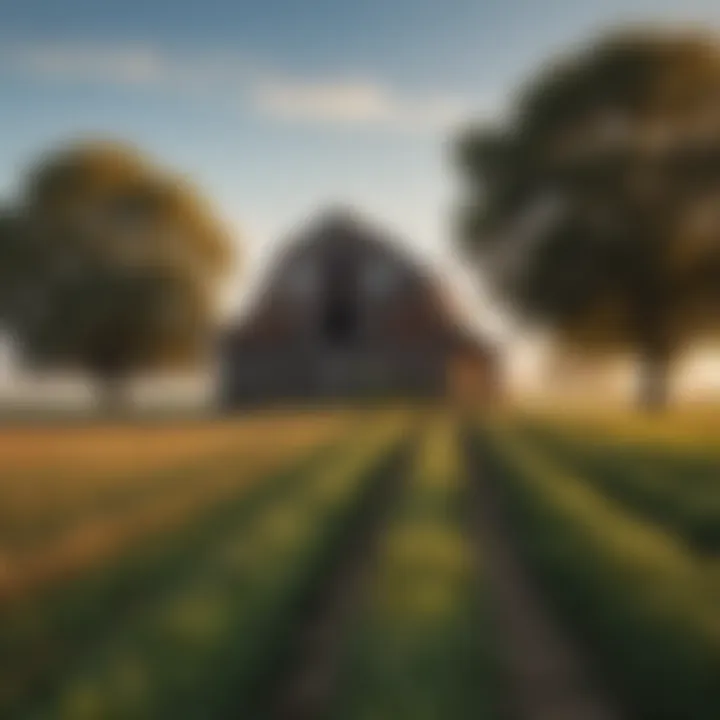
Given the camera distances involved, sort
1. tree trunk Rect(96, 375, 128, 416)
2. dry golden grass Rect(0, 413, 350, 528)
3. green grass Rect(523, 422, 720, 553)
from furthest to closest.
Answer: tree trunk Rect(96, 375, 128, 416), dry golden grass Rect(0, 413, 350, 528), green grass Rect(523, 422, 720, 553)

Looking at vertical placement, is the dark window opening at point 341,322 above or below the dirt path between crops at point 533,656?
above

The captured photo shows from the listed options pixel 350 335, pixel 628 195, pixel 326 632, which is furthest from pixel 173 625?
pixel 350 335

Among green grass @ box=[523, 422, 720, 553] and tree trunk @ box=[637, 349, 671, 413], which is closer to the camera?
green grass @ box=[523, 422, 720, 553]

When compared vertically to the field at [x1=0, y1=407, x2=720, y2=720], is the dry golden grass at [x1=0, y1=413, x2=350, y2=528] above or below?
below

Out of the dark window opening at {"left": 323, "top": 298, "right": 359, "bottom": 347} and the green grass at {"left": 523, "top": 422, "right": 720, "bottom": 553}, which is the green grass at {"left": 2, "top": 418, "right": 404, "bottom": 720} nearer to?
the green grass at {"left": 523, "top": 422, "right": 720, "bottom": 553}

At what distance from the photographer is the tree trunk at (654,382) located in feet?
147

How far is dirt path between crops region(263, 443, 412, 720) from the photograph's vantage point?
27.7ft

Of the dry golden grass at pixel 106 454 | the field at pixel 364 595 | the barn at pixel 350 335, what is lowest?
the dry golden grass at pixel 106 454

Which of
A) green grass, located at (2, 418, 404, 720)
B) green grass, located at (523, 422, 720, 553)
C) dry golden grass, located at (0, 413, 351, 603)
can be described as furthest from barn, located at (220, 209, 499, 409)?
green grass, located at (2, 418, 404, 720)

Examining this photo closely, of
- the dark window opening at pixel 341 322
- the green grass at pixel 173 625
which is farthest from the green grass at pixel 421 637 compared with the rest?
the dark window opening at pixel 341 322

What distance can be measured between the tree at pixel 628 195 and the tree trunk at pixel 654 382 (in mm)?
1485

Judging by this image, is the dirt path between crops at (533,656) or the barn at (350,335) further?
the barn at (350,335)

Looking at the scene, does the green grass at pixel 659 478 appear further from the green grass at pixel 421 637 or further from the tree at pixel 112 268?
the tree at pixel 112 268

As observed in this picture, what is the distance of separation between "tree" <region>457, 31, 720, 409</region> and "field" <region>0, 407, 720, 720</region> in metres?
21.5
